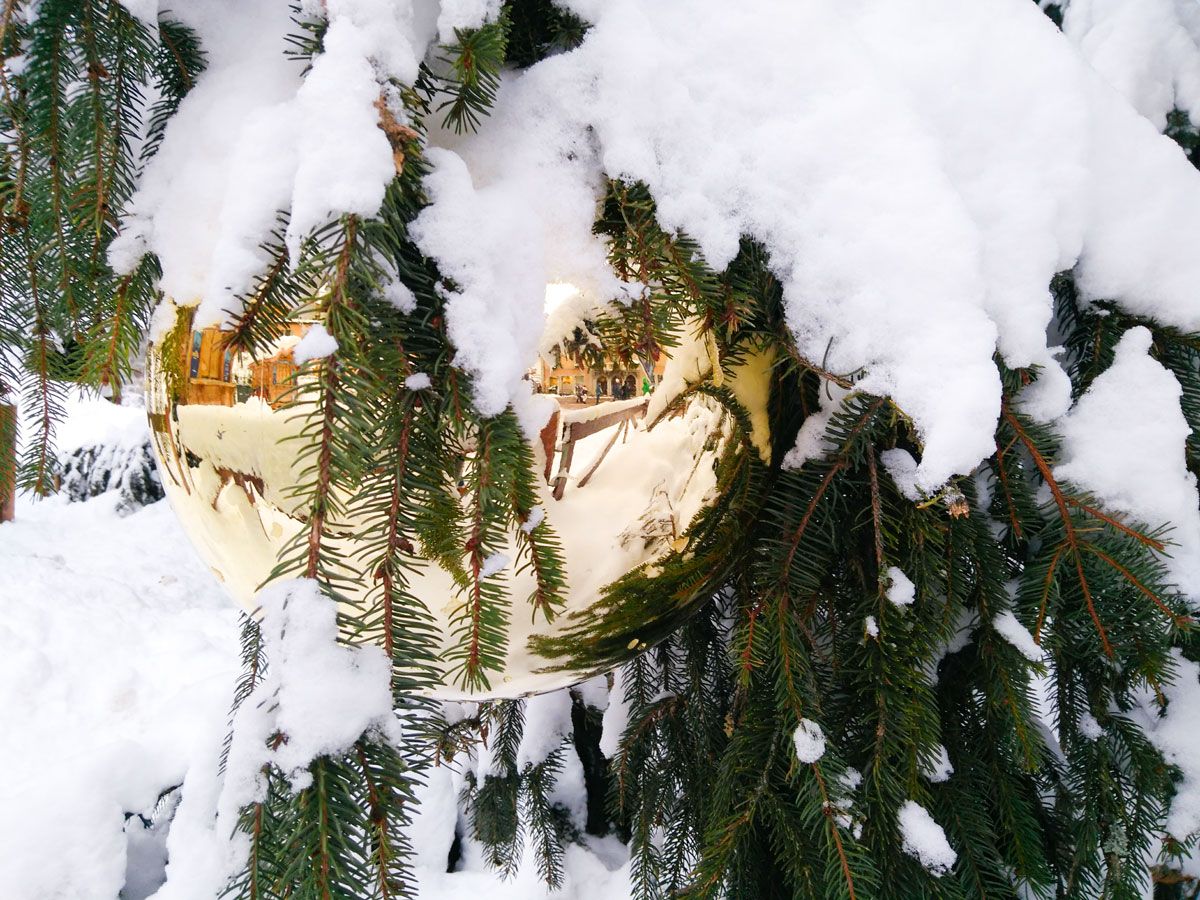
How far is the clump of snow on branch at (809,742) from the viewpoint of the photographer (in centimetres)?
63

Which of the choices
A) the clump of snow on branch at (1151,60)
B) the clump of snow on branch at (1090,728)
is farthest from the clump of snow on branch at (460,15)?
the clump of snow on branch at (1151,60)

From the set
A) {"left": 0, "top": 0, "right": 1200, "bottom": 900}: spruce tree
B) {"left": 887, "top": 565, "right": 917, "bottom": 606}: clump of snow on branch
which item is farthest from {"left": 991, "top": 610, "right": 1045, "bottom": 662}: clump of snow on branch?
{"left": 887, "top": 565, "right": 917, "bottom": 606}: clump of snow on branch

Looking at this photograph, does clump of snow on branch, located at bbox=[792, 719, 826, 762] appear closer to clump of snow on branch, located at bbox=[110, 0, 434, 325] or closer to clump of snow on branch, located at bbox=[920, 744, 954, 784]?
clump of snow on branch, located at bbox=[920, 744, 954, 784]

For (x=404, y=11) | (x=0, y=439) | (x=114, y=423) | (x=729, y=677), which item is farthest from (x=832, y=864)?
(x=114, y=423)

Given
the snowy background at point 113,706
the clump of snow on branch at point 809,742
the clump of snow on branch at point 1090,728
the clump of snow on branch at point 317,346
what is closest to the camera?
the clump of snow on branch at point 317,346

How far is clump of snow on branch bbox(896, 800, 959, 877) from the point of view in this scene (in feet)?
2.12

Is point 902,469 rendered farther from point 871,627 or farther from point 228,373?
point 228,373

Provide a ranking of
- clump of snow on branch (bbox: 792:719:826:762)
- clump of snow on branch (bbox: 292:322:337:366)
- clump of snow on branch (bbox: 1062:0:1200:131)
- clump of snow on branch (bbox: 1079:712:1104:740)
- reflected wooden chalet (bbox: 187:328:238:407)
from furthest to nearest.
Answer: clump of snow on branch (bbox: 1062:0:1200:131) → clump of snow on branch (bbox: 1079:712:1104:740) → clump of snow on branch (bbox: 792:719:826:762) → reflected wooden chalet (bbox: 187:328:238:407) → clump of snow on branch (bbox: 292:322:337:366)

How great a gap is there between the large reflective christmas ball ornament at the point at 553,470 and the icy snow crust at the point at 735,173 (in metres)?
0.05

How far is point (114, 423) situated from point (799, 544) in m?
5.80

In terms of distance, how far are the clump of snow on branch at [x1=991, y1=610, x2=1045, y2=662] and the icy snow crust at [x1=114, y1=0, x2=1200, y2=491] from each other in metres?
0.25

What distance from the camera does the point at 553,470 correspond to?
536 mm

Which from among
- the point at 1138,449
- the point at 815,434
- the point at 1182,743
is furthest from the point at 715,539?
the point at 1182,743

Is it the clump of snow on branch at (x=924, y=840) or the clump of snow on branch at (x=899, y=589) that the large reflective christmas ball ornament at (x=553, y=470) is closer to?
the clump of snow on branch at (x=899, y=589)
